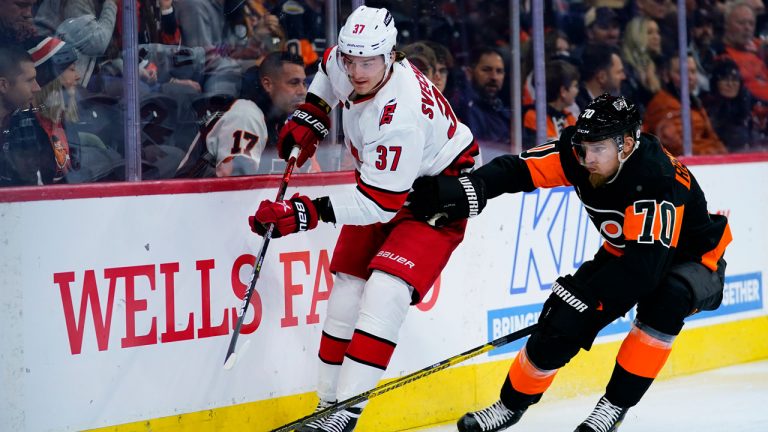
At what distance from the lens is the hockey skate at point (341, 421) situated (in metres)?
3.33

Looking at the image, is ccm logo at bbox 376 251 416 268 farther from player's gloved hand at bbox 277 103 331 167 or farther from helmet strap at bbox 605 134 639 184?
helmet strap at bbox 605 134 639 184

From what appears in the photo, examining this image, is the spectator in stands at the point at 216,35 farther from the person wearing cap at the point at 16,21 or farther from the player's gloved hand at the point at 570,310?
the player's gloved hand at the point at 570,310

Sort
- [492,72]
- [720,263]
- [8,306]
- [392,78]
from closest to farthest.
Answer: [8,306] < [392,78] < [720,263] < [492,72]

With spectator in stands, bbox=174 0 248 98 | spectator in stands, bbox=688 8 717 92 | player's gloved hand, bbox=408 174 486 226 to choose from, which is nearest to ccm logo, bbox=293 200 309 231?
player's gloved hand, bbox=408 174 486 226

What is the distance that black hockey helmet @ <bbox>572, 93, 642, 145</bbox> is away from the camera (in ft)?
10.7

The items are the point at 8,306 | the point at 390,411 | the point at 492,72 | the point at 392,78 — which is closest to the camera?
the point at 8,306

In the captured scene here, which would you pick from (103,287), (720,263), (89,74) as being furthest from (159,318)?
(720,263)

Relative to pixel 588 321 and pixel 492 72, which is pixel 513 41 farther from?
pixel 588 321

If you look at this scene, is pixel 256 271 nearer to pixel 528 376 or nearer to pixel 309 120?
pixel 309 120

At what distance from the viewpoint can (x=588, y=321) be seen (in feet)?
11.0

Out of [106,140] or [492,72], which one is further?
[492,72]

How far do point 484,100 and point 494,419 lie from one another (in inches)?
53.7

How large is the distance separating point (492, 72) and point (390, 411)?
138cm

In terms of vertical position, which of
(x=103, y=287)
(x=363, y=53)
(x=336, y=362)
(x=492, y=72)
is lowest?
(x=336, y=362)
